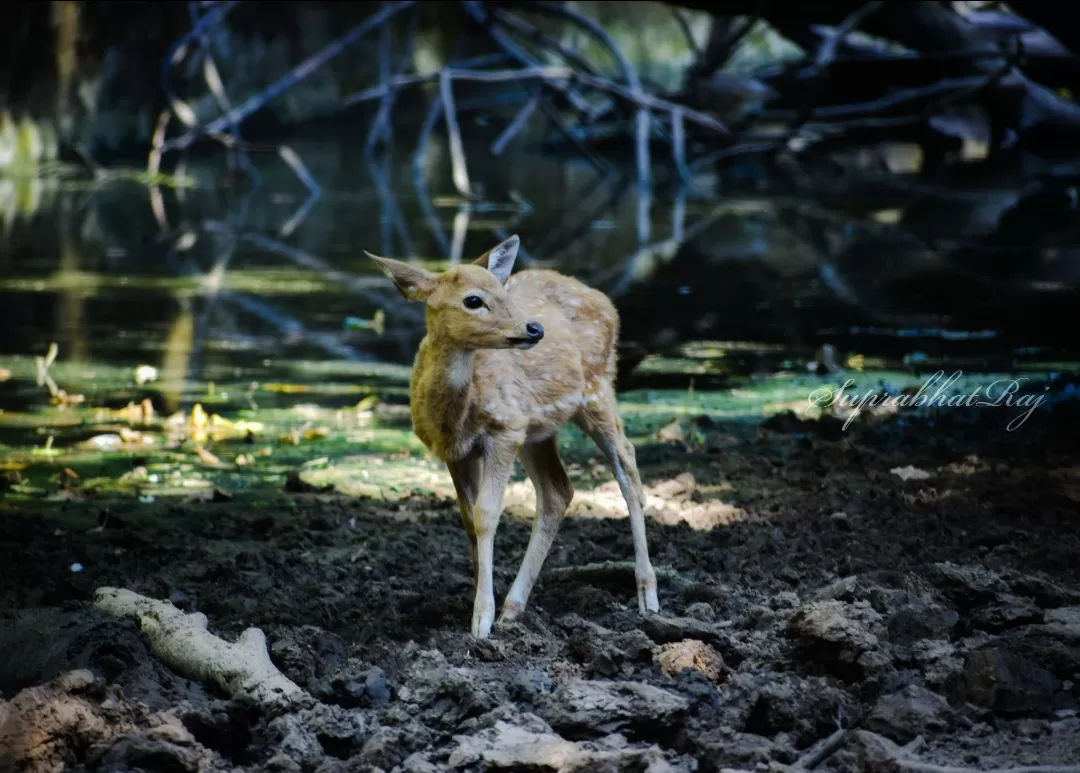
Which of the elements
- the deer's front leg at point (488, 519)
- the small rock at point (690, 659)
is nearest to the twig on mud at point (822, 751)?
the small rock at point (690, 659)

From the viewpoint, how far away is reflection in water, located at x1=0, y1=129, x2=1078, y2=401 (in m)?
11.9

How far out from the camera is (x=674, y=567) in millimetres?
6410

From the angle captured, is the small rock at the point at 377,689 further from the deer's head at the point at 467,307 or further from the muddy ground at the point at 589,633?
the deer's head at the point at 467,307

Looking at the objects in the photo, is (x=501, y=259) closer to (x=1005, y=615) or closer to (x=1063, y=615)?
(x=1005, y=615)

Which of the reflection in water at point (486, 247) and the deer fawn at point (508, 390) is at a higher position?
the deer fawn at point (508, 390)

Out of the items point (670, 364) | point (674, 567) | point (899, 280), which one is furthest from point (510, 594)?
point (899, 280)

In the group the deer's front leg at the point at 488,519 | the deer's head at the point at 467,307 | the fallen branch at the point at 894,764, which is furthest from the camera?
the deer's front leg at the point at 488,519

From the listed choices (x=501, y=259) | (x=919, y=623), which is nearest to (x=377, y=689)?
(x=501, y=259)

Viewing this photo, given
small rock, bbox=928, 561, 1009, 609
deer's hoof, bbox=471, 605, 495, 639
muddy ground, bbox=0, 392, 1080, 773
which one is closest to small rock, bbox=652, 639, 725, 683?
muddy ground, bbox=0, 392, 1080, 773

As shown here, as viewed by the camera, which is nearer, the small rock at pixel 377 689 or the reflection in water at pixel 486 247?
the small rock at pixel 377 689

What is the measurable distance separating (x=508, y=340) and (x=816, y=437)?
12.7 feet

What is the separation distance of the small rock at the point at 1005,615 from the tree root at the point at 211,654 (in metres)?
2.38

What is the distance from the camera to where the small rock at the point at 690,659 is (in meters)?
4.96

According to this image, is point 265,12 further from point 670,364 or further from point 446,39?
point 670,364
